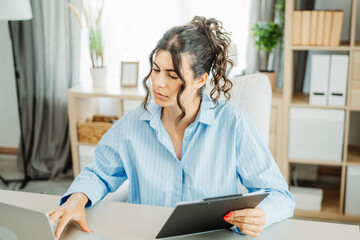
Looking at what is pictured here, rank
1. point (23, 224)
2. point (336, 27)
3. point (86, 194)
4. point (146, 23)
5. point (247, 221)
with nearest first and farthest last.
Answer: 1. point (23, 224)
2. point (247, 221)
3. point (86, 194)
4. point (336, 27)
5. point (146, 23)

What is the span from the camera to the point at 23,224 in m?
1.00

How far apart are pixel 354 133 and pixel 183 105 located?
1.91 meters

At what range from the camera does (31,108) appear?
328 cm

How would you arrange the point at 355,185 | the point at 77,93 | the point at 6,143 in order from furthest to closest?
the point at 6,143 → the point at 77,93 → the point at 355,185

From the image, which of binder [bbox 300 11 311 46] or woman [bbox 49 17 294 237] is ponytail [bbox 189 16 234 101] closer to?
woman [bbox 49 17 294 237]

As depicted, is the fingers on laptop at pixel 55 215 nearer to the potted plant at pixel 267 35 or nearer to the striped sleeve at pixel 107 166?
the striped sleeve at pixel 107 166

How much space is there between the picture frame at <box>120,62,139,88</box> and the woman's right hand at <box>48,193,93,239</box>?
1764 millimetres

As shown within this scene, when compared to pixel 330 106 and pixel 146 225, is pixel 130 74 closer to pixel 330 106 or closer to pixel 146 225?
pixel 330 106

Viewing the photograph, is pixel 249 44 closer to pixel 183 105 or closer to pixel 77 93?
pixel 77 93

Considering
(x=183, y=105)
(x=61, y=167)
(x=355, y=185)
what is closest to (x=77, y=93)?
(x=61, y=167)

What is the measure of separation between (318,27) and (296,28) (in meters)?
0.12

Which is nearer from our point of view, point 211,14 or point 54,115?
point 211,14

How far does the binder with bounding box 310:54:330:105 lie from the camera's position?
252 cm

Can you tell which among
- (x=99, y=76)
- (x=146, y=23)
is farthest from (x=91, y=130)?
(x=146, y=23)
